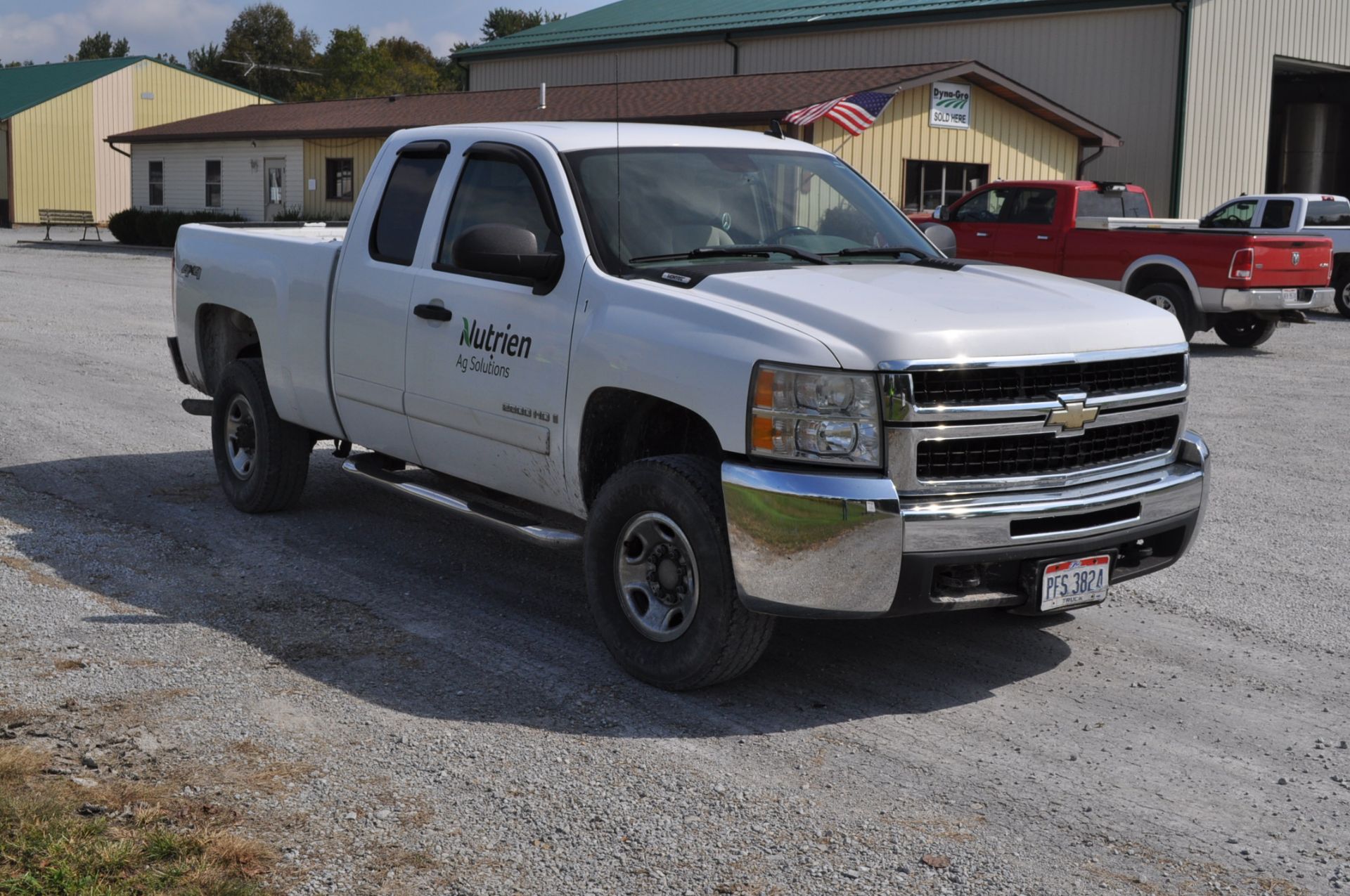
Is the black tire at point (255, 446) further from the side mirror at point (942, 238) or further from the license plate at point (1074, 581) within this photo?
the license plate at point (1074, 581)

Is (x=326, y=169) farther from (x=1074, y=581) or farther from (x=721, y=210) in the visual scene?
(x=1074, y=581)

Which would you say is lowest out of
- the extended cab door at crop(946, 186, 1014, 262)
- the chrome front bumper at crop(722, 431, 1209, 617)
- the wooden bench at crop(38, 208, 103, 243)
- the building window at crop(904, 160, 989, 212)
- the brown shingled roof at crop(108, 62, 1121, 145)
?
the chrome front bumper at crop(722, 431, 1209, 617)

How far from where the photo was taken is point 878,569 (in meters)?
4.60

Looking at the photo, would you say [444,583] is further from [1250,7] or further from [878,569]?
[1250,7]

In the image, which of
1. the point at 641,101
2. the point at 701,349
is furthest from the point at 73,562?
the point at 641,101

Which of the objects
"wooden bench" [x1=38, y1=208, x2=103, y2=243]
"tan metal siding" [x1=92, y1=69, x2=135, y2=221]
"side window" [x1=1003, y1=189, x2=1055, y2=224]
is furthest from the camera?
"tan metal siding" [x1=92, y1=69, x2=135, y2=221]

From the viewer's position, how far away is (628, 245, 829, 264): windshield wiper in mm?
5621

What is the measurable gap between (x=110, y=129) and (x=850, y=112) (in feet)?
138

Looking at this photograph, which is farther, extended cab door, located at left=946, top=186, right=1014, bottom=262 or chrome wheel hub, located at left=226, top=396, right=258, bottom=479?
extended cab door, located at left=946, top=186, right=1014, bottom=262

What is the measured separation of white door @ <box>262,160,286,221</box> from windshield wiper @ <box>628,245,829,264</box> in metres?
36.0

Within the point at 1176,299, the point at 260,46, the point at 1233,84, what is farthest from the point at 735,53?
the point at 260,46

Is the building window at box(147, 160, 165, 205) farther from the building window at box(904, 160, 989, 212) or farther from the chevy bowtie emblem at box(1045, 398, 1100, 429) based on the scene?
the chevy bowtie emblem at box(1045, 398, 1100, 429)

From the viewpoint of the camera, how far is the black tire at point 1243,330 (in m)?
17.9

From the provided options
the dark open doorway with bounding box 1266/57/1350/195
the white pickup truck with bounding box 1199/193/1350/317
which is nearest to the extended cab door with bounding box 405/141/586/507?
the white pickup truck with bounding box 1199/193/1350/317
